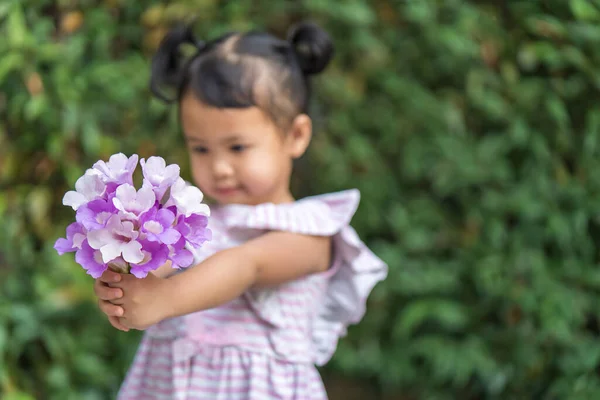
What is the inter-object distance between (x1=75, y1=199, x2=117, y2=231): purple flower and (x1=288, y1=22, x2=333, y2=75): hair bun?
0.77 metres

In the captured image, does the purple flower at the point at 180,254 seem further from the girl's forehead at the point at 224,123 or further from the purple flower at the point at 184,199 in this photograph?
the girl's forehead at the point at 224,123

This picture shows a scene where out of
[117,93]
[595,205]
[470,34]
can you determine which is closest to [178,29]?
[117,93]

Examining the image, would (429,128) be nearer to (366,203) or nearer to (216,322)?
(366,203)

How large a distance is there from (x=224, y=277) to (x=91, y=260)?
0.30m

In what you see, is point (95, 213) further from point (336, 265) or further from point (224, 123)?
point (336, 265)

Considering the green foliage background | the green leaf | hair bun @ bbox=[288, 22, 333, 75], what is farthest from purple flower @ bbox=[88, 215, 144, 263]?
the green leaf

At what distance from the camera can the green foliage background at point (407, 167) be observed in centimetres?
259

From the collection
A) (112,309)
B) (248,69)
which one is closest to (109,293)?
(112,309)

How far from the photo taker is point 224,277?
4.57 ft

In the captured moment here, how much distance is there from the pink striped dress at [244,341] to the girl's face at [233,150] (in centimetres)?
4

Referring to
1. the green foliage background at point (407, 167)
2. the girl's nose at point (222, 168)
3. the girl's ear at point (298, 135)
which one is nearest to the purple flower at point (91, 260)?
the girl's nose at point (222, 168)

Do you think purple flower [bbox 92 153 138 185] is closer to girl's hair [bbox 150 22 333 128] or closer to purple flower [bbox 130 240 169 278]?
purple flower [bbox 130 240 169 278]

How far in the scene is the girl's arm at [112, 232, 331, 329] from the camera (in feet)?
4.13

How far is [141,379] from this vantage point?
1686 mm
